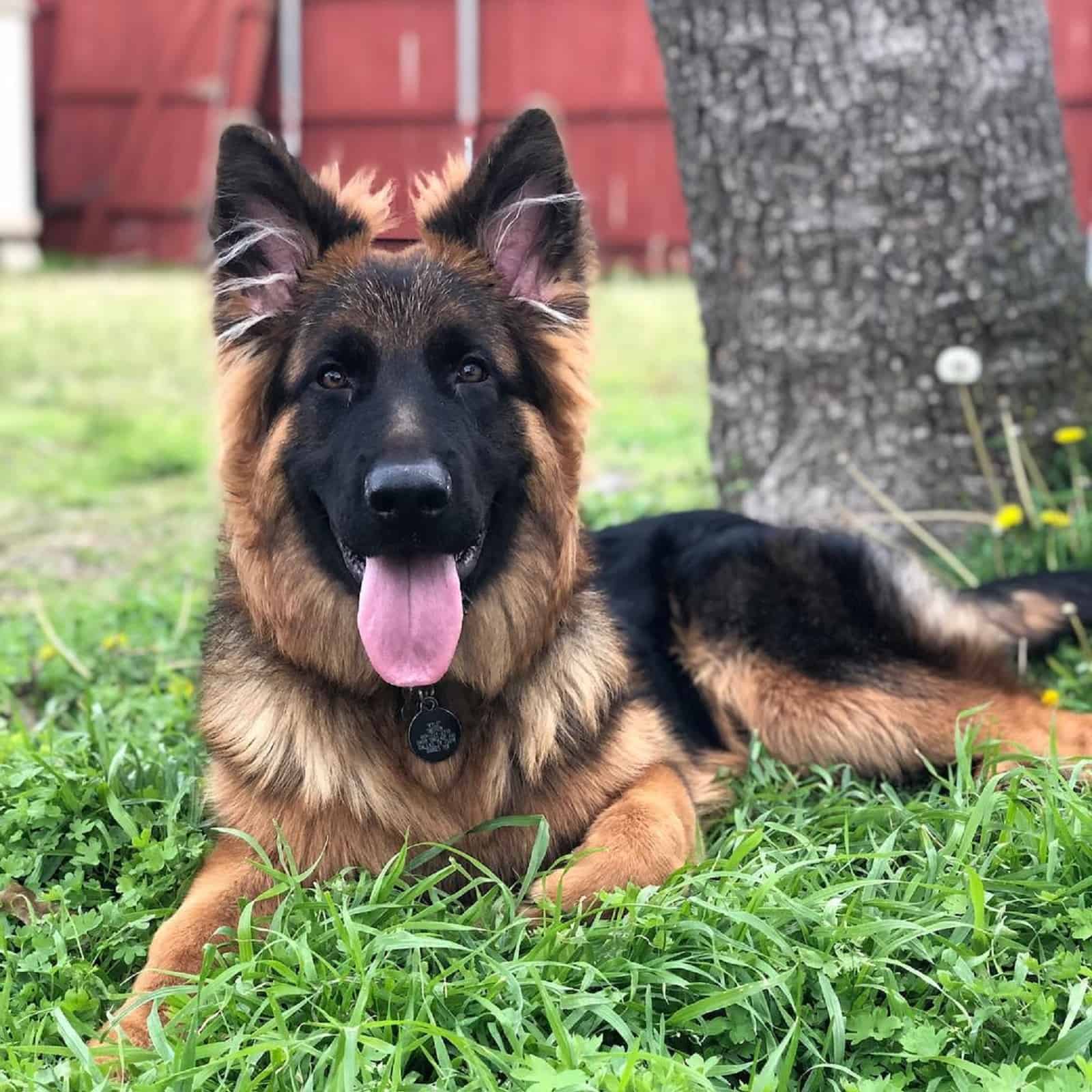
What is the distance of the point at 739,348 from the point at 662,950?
121 inches

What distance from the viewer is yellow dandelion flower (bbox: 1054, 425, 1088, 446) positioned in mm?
4773

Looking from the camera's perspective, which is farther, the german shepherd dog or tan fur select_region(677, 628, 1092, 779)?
tan fur select_region(677, 628, 1092, 779)

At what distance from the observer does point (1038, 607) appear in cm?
406

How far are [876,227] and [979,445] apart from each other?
0.92 meters

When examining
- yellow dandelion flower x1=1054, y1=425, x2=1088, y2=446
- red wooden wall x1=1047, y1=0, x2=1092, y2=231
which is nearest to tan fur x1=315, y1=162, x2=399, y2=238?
yellow dandelion flower x1=1054, y1=425, x2=1088, y2=446

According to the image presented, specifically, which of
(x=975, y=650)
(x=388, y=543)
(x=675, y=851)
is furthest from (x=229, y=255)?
(x=975, y=650)

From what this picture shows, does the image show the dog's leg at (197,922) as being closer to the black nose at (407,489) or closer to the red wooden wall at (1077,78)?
the black nose at (407,489)

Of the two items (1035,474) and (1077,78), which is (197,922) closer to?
(1035,474)

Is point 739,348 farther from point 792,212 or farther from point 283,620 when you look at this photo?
point 283,620

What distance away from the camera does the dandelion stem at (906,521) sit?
4.79m

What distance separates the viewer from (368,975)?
237 cm

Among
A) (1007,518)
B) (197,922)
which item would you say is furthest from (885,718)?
(197,922)

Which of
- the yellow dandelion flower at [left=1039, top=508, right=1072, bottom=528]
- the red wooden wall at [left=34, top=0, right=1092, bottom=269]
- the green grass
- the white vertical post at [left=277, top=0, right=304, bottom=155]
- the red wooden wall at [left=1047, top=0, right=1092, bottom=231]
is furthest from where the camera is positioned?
the white vertical post at [left=277, top=0, right=304, bottom=155]

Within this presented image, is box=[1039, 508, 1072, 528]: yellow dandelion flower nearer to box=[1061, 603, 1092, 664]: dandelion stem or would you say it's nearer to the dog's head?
box=[1061, 603, 1092, 664]: dandelion stem
